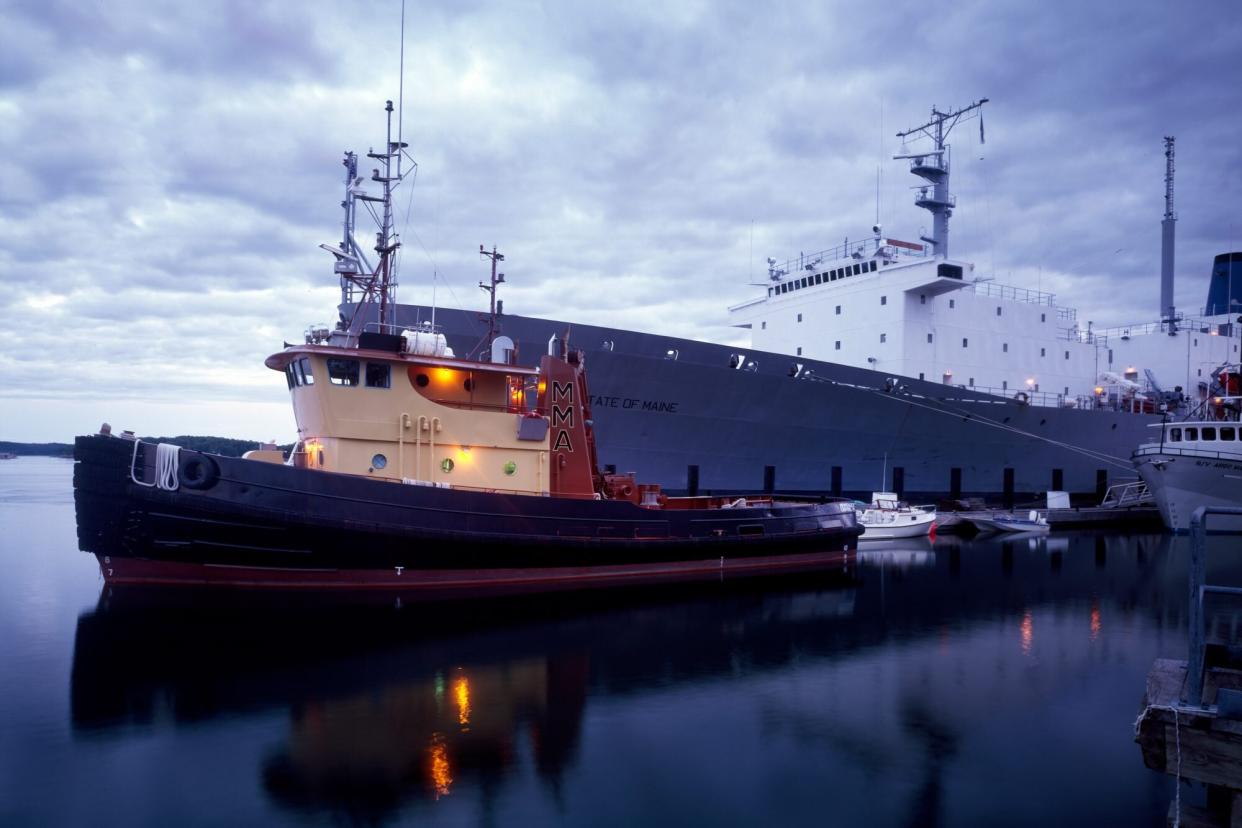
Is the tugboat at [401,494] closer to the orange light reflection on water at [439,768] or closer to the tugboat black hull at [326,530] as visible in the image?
the tugboat black hull at [326,530]

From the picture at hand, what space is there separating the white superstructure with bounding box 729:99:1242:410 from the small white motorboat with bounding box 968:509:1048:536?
177 inches

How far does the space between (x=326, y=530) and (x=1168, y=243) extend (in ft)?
134

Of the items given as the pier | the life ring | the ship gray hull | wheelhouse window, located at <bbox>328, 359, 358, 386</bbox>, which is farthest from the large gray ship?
the pier

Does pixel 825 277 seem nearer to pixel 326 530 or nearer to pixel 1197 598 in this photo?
pixel 326 530

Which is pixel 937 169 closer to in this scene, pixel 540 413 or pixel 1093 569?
pixel 1093 569

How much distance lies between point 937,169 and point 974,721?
23672mm

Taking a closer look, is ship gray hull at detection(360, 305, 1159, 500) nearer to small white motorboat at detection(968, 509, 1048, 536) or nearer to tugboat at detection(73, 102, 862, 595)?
small white motorboat at detection(968, 509, 1048, 536)

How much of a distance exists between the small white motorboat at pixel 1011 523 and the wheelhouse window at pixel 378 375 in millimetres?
19012

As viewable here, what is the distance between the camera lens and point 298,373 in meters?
12.2

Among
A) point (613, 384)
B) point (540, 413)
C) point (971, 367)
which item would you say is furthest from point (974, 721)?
point (971, 367)

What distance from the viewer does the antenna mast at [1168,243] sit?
36781 mm

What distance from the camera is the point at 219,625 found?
10258 millimetres

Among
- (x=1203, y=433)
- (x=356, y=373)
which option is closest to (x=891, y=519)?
(x=1203, y=433)

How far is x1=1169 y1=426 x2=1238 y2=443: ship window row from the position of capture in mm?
23703
